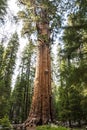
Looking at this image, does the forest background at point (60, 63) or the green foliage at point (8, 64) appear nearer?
the forest background at point (60, 63)

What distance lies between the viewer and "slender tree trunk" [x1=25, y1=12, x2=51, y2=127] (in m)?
13.8

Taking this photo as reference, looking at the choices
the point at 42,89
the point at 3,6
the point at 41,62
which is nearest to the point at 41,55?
the point at 41,62

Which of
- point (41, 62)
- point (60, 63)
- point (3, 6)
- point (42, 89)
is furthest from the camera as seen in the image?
point (60, 63)

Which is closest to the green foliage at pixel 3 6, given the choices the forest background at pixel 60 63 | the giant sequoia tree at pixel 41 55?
the forest background at pixel 60 63

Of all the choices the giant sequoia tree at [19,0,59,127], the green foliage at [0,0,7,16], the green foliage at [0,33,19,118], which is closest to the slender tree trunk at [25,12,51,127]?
the giant sequoia tree at [19,0,59,127]

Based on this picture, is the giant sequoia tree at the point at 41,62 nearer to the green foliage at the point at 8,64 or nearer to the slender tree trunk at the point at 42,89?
the slender tree trunk at the point at 42,89

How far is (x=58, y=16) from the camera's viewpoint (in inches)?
502

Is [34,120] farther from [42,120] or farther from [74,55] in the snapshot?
[74,55]

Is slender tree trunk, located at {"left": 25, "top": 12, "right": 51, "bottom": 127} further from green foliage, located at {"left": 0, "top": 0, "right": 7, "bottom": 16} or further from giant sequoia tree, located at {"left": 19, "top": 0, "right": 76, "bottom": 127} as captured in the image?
green foliage, located at {"left": 0, "top": 0, "right": 7, "bottom": 16}

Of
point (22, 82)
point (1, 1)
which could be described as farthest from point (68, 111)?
point (1, 1)

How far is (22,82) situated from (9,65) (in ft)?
13.7

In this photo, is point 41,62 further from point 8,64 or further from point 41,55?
point 8,64

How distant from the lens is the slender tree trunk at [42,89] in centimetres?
1375

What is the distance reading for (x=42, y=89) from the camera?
14688mm
